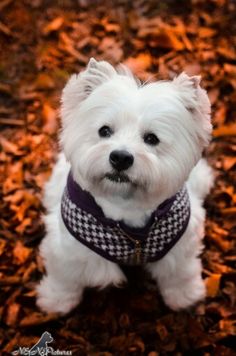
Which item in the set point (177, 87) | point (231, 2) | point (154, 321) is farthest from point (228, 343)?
point (231, 2)

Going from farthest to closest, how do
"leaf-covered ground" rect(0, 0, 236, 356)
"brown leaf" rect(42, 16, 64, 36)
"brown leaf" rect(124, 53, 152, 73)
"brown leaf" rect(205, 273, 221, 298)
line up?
1. "brown leaf" rect(42, 16, 64, 36)
2. "brown leaf" rect(124, 53, 152, 73)
3. "brown leaf" rect(205, 273, 221, 298)
4. "leaf-covered ground" rect(0, 0, 236, 356)

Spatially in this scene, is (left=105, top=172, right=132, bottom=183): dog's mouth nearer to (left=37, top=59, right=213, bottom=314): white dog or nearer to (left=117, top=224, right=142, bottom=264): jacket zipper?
(left=37, top=59, right=213, bottom=314): white dog

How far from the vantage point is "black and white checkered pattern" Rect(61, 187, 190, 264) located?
2.41m

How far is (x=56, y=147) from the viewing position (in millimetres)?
3666

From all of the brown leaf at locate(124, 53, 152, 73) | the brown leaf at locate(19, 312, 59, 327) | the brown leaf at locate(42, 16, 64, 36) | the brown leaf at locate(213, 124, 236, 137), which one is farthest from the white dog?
the brown leaf at locate(42, 16, 64, 36)

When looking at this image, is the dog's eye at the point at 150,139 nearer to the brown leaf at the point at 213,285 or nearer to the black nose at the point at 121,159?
the black nose at the point at 121,159

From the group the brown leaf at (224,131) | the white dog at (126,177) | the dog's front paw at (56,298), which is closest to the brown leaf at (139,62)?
the brown leaf at (224,131)

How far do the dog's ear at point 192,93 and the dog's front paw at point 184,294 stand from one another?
1103 millimetres

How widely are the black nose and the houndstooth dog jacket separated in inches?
15.2

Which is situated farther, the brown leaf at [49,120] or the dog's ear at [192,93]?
the brown leaf at [49,120]

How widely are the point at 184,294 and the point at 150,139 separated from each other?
1133 mm

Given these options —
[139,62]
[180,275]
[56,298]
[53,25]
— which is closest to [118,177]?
[180,275]

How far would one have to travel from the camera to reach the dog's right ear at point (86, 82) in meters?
2.22

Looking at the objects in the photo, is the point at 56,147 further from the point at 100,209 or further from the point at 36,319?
the point at 100,209
